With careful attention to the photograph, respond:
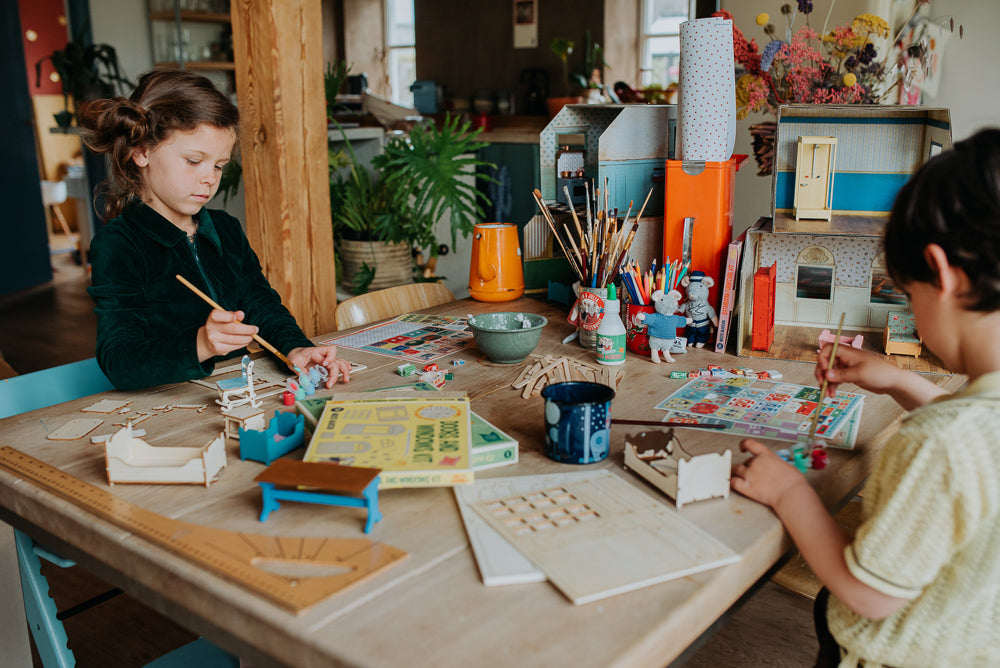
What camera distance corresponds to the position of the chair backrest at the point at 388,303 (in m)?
1.99

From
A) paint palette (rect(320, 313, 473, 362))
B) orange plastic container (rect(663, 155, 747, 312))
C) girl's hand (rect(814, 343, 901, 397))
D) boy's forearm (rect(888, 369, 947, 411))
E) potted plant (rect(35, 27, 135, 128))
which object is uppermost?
potted plant (rect(35, 27, 135, 128))

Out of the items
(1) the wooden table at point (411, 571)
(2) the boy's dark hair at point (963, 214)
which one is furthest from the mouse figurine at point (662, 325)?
(2) the boy's dark hair at point (963, 214)

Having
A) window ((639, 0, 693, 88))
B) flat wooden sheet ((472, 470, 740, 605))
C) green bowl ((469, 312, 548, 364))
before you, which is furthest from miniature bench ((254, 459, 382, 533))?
window ((639, 0, 693, 88))

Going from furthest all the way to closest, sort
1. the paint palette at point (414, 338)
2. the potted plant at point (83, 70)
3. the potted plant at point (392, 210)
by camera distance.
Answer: the potted plant at point (83, 70) < the potted plant at point (392, 210) < the paint palette at point (414, 338)

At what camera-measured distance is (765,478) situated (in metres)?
0.98

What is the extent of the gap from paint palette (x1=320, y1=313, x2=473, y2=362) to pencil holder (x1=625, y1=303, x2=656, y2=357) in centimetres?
33

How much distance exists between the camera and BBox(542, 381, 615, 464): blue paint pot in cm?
105

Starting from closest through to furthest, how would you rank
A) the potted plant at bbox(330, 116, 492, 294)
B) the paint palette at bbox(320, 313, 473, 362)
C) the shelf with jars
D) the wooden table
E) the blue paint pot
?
the wooden table < the blue paint pot < the paint palette at bbox(320, 313, 473, 362) < the potted plant at bbox(330, 116, 492, 294) < the shelf with jars

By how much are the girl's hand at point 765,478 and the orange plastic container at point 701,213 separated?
0.77 m

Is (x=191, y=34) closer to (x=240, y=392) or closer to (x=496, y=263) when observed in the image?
(x=496, y=263)

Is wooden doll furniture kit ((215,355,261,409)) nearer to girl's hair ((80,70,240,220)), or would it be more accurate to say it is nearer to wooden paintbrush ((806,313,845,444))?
girl's hair ((80,70,240,220))

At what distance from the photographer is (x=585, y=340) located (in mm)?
1656

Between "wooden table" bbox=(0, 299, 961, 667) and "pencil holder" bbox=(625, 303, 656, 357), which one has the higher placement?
"pencil holder" bbox=(625, 303, 656, 357)

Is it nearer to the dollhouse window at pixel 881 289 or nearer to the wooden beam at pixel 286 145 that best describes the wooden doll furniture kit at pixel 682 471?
the dollhouse window at pixel 881 289
